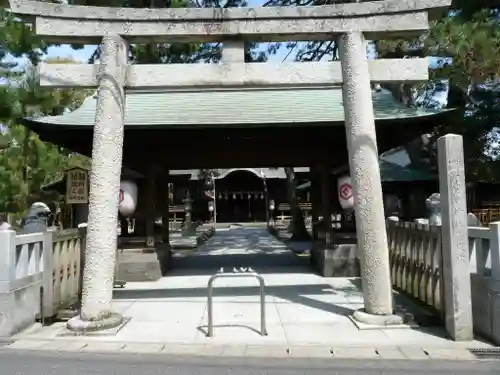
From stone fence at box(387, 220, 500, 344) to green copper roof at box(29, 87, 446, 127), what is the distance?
10.9 feet

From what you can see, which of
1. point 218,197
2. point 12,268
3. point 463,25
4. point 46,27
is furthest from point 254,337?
point 218,197

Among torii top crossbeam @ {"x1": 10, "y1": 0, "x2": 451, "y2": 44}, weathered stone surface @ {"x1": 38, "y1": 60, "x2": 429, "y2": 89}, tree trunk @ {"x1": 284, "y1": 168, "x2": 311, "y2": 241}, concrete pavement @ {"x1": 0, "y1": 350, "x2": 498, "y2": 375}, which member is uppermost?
torii top crossbeam @ {"x1": 10, "y1": 0, "x2": 451, "y2": 44}

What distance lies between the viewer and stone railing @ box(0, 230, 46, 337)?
273 inches

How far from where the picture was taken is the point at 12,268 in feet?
23.1

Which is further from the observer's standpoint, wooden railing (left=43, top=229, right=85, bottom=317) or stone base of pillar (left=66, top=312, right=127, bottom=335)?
wooden railing (left=43, top=229, right=85, bottom=317)

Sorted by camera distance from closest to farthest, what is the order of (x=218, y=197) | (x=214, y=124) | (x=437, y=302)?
(x=437, y=302), (x=214, y=124), (x=218, y=197)

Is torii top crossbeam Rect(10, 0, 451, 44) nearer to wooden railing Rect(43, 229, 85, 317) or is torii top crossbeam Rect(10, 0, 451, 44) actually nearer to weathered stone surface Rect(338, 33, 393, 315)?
weathered stone surface Rect(338, 33, 393, 315)

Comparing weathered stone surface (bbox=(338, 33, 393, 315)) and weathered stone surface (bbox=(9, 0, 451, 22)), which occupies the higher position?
weathered stone surface (bbox=(9, 0, 451, 22))

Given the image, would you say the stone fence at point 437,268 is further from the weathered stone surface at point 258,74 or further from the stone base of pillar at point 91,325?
the stone base of pillar at point 91,325

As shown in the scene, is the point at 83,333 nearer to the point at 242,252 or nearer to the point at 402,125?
the point at 402,125

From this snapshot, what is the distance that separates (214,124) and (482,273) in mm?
6610

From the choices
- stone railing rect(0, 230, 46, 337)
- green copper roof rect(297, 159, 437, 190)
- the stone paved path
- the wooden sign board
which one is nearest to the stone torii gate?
the stone paved path

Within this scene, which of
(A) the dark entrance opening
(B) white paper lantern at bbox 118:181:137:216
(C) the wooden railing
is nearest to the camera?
(C) the wooden railing

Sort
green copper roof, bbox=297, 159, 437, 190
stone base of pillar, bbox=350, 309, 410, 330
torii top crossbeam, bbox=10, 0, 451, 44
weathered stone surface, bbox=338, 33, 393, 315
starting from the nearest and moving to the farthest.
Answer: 1. stone base of pillar, bbox=350, 309, 410, 330
2. weathered stone surface, bbox=338, 33, 393, 315
3. torii top crossbeam, bbox=10, 0, 451, 44
4. green copper roof, bbox=297, 159, 437, 190
